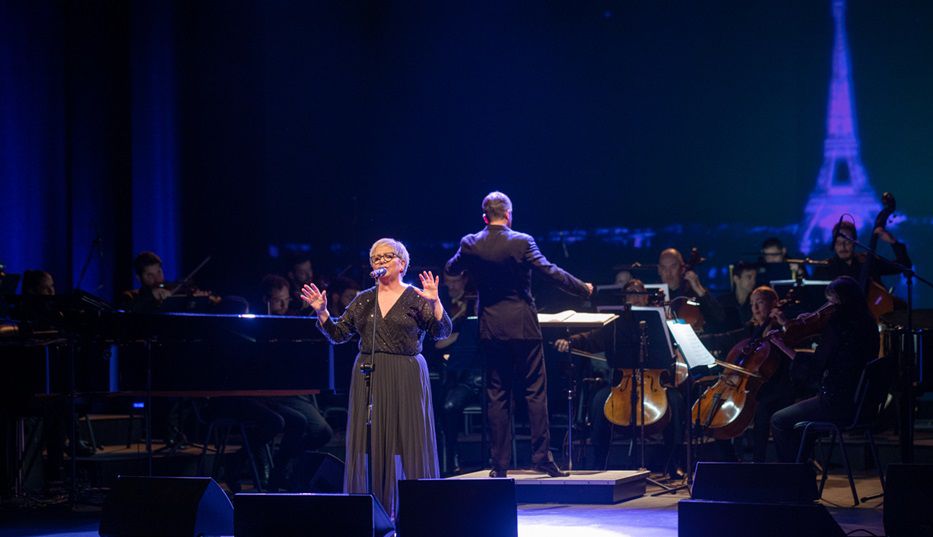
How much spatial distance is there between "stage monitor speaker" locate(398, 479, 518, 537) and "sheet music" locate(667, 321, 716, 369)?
2966 mm

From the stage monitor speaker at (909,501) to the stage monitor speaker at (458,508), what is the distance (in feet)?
5.13

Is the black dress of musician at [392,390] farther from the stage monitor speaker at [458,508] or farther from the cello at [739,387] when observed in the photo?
the cello at [739,387]

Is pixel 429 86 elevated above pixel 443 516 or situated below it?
above

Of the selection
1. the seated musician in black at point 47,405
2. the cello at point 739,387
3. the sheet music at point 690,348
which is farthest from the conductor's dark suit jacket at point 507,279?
the seated musician in black at point 47,405

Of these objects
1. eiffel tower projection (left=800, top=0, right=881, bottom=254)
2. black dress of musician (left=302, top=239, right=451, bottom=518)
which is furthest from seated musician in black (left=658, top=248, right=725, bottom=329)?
black dress of musician (left=302, top=239, right=451, bottom=518)

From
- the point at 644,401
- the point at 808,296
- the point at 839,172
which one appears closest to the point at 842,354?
the point at 644,401

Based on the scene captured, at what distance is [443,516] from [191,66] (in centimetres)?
862

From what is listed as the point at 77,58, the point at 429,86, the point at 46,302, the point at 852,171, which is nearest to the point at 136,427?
the point at 46,302

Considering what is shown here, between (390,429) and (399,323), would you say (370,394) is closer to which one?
(390,429)

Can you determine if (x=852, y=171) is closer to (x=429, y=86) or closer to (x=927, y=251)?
(x=927, y=251)

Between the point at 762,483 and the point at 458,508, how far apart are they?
139 cm

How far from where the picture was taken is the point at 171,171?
11844mm

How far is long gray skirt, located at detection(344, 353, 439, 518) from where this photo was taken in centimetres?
579

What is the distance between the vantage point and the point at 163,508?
4727mm
